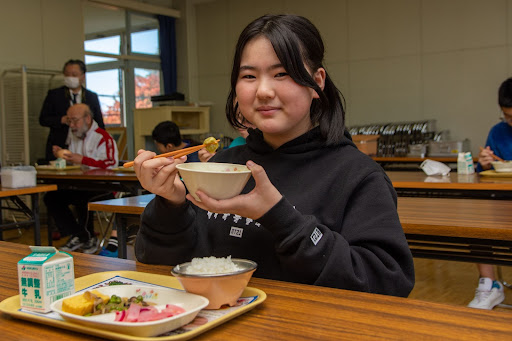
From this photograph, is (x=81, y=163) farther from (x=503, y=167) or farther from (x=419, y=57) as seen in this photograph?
(x=419, y=57)

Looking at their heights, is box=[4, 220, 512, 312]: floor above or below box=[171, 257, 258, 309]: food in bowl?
below

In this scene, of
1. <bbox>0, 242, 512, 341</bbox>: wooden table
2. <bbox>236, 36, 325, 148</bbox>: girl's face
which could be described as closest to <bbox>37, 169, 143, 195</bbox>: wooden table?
<bbox>236, 36, 325, 148</bbox>: girl's face

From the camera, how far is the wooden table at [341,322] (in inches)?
28.1

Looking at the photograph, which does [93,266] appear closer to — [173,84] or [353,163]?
[353,163]

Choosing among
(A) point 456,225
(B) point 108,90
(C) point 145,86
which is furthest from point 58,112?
(A) point 456,225

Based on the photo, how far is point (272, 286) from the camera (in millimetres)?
960

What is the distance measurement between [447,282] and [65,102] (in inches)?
188

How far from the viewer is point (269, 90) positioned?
3.66 ft

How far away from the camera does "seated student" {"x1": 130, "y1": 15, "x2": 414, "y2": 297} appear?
981 millimetres

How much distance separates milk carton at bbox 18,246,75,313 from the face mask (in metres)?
5.52

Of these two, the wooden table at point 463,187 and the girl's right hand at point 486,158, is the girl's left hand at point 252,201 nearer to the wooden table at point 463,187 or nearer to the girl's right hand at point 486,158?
the wooden table at point 463,187

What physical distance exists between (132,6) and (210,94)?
6.32 feet

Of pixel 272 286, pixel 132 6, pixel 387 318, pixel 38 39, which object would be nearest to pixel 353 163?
pixel 272 286

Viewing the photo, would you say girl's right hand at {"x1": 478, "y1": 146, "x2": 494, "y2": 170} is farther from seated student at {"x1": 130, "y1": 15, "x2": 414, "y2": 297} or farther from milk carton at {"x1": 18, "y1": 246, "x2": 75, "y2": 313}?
milk carton at {"x1": 18, "y1": 246, "x2": 75, "y2": 313}
